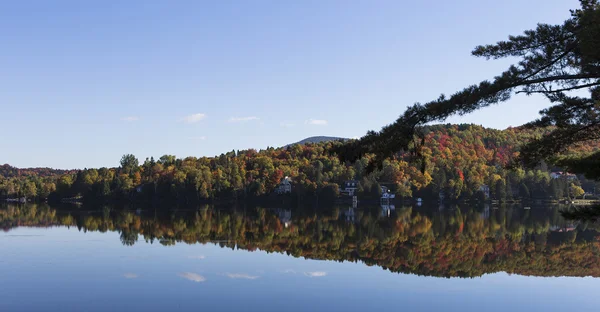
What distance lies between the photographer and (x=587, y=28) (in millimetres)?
10984

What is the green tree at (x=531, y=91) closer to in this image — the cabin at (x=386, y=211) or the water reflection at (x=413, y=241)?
the water reflection at (x=413, y=241)

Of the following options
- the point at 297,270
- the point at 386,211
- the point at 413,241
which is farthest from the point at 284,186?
the point at 297,270

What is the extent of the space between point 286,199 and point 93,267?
9488cm

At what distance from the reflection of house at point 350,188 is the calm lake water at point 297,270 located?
3117 inches

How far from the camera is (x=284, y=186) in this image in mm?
134375

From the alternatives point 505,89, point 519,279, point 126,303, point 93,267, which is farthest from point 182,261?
point 505,89

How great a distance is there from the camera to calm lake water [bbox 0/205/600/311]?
2289cm

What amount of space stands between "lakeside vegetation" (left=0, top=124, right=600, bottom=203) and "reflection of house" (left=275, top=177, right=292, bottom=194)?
1831 mm

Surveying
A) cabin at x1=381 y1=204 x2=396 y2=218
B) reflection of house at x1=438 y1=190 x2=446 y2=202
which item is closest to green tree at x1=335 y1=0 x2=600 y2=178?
cabin at x1=381 y1=204 x2=396 y2=218

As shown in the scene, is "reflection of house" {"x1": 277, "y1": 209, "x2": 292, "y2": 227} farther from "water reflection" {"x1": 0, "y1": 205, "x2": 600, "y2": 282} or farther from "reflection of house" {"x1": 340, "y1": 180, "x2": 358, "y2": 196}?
"reflection of house" {"x1": 340, "y1": 180, "x2": 358, "y2": 196}

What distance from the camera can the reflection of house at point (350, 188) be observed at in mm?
132750

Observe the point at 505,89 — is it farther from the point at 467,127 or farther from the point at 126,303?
the point at 467,127

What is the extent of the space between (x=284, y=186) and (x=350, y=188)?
16512mm

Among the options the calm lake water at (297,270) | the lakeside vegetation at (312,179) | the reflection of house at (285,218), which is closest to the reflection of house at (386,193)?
A: the lakeside vegetation at (312,179)
